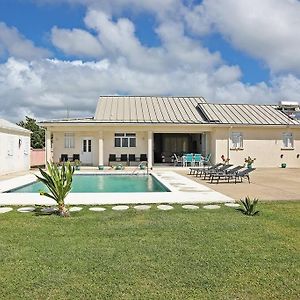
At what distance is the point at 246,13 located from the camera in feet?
55.1

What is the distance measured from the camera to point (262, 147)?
29.0m

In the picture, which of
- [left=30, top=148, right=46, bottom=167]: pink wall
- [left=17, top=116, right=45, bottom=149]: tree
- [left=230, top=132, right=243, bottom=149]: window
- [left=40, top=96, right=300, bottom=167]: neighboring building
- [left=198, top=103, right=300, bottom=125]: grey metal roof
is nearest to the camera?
[left=40, top=96, right=300, bottom=167]: neighboring building

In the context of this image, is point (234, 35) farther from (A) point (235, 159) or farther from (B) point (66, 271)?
(B) point (66, 271)

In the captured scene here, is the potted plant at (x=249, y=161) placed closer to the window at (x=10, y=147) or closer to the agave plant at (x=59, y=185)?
the window at (x=10, y=147)

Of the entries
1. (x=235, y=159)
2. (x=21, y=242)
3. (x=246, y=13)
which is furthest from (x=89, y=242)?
(x=235, y=159)

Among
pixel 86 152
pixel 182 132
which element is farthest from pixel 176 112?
pixel 86 152

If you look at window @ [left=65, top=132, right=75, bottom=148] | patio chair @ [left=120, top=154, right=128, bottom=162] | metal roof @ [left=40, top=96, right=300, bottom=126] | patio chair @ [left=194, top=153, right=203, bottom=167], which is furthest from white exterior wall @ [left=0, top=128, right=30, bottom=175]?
patio chair @ [left=194, top=153, right=203, bottom=167]

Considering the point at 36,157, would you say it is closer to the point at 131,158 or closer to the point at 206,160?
the point at 131,158

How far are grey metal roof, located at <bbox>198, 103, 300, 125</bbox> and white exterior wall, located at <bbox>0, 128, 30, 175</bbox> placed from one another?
1428 centimetres

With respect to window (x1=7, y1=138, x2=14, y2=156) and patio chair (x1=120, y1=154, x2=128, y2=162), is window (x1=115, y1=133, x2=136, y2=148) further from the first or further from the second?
window (x1=7, y1=138, x2=14, y2=156)

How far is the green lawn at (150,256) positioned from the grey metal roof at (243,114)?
812 inches

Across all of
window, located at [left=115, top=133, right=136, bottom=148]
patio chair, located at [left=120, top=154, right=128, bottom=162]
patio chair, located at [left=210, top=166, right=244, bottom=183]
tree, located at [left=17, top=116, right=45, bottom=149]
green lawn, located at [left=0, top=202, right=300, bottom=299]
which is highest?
tree, located at [left=17, top=116, right=45, bottom=149]

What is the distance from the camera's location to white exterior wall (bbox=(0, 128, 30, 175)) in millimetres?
22872

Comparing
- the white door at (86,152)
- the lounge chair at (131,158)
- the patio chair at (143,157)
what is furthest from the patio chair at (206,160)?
the white door at (86,152)
